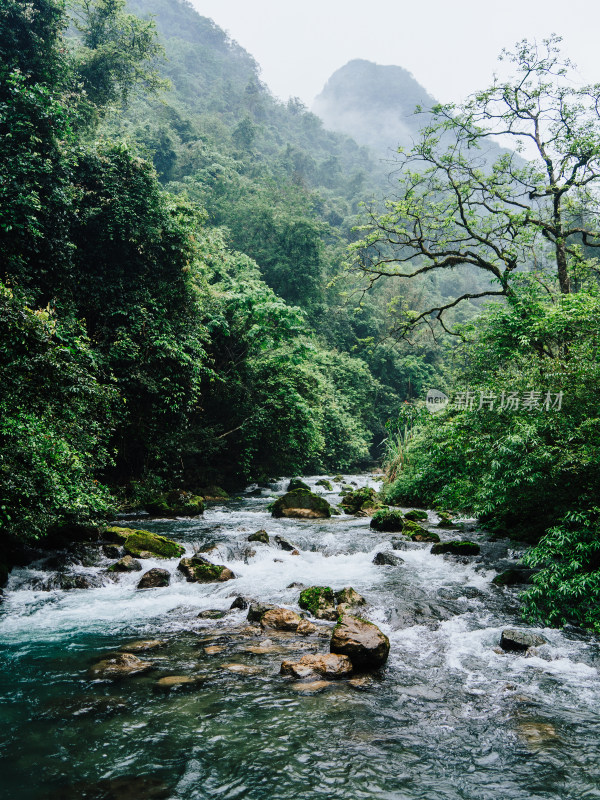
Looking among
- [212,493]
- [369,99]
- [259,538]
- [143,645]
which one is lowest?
[212,493]

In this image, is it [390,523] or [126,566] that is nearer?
[126,566]

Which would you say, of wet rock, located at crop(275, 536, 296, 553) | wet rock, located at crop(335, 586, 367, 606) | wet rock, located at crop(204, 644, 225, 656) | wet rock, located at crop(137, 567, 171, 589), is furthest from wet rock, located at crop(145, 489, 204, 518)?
wet rock, located at crop(204, 644, 225, 656)

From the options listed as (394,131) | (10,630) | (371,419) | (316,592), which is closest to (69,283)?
(10,630)

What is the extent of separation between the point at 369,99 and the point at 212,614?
159993 millimetres

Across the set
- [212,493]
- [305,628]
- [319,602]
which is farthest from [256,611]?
[212,493]

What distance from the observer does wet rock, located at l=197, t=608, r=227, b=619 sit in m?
6.26

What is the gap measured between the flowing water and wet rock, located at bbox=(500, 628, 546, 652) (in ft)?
0.33

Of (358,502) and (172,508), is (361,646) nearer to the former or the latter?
(172,508)

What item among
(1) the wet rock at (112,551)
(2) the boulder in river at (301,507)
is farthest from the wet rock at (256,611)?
(2) the boulder in river at (301,507)

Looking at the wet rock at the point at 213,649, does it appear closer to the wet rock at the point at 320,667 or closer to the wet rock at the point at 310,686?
the wet rock at the point at 320,667

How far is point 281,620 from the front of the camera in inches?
234

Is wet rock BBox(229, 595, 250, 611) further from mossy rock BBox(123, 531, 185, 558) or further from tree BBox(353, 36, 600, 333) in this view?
tree BBox(353, 36, 600, 333)

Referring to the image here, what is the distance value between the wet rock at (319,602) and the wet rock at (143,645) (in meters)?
1.97

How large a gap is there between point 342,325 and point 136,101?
27741mm
